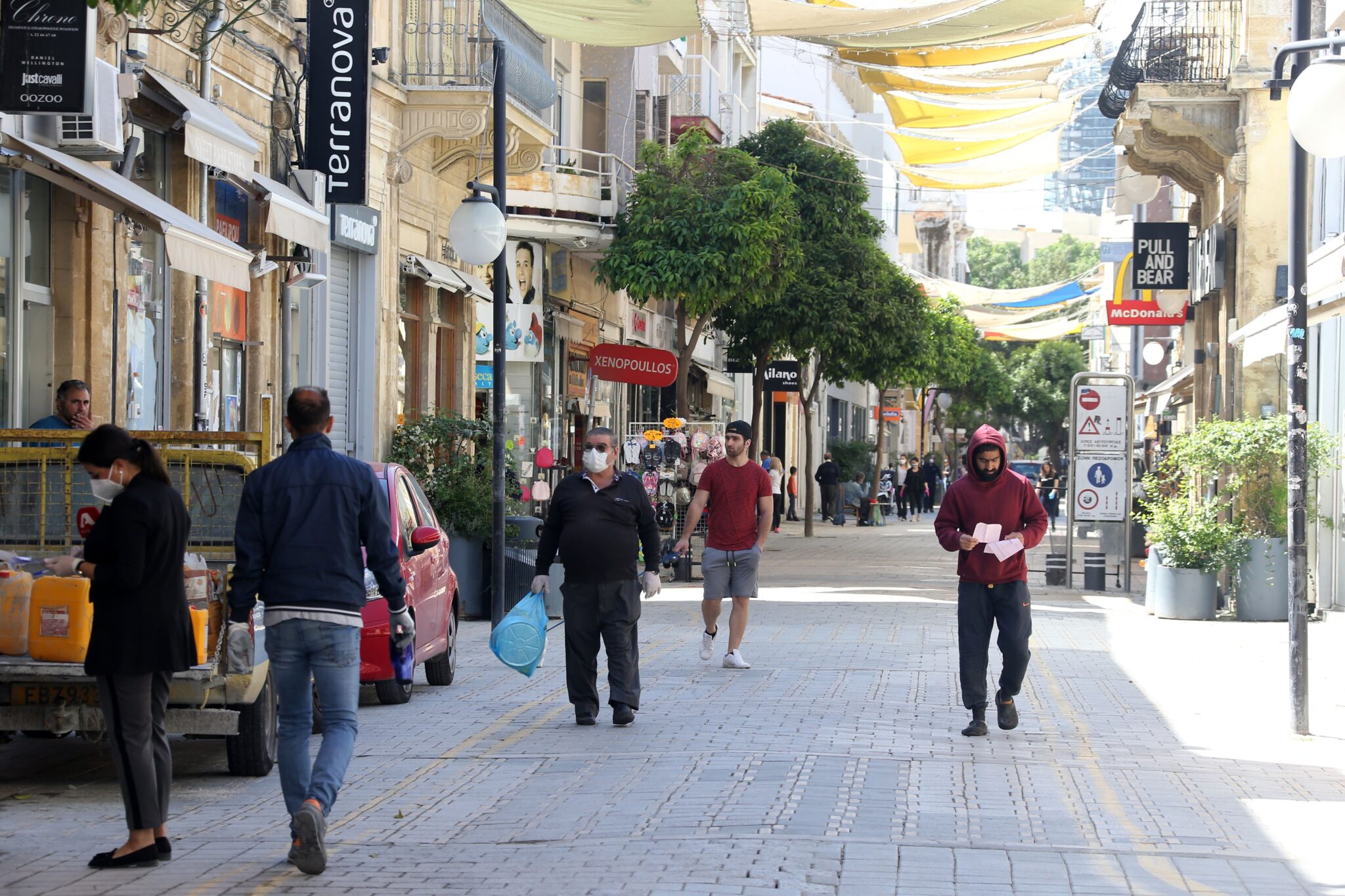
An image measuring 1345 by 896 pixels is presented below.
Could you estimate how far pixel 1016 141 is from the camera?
28.6 m

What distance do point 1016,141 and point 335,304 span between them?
42.0 feet

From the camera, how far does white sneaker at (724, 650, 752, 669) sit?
13898 mm

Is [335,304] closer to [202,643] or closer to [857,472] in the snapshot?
[202,643]

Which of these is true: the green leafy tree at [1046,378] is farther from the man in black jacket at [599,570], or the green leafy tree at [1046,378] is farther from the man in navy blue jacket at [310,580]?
the man in navy blue jacket at [310,580]

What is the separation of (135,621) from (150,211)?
5.99 meters

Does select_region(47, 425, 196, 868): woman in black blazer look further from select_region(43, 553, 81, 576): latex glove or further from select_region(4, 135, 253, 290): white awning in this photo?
select_region(4, 135, 253, 290): white awning

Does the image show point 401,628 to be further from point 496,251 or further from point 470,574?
point 470,574

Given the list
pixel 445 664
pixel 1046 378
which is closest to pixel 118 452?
pixel 445 664

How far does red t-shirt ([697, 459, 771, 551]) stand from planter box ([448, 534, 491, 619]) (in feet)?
16.9

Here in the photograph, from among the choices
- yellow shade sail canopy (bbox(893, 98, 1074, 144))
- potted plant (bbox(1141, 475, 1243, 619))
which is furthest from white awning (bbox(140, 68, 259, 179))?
yellow shade sail canopy (bbox(893, 98, 1074, 144))

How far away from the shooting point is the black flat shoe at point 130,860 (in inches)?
267

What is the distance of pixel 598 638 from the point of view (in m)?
11.1

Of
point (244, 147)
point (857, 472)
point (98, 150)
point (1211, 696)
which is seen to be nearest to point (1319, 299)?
point (1211, 696)

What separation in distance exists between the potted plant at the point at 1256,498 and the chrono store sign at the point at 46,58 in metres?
12.8
